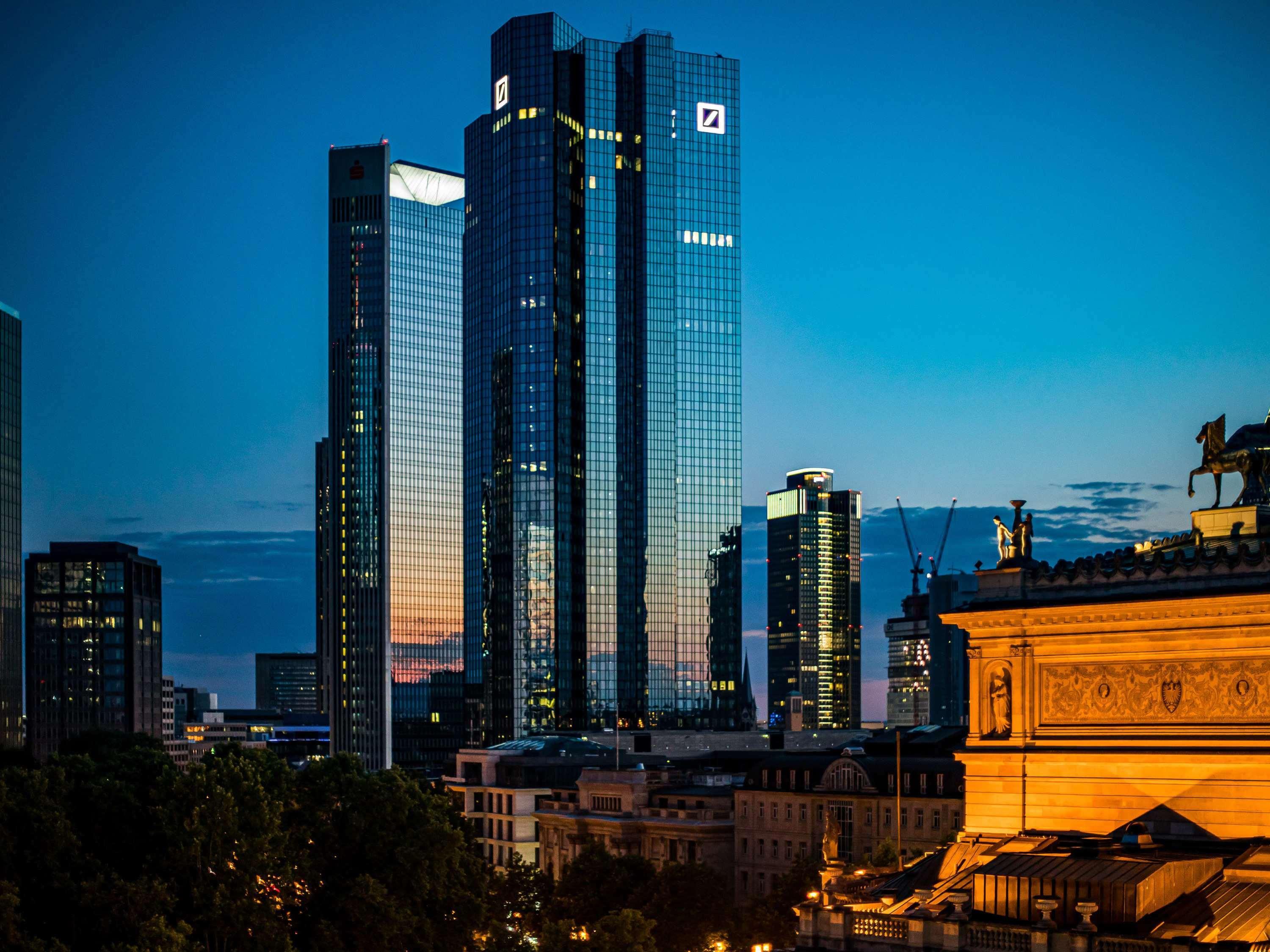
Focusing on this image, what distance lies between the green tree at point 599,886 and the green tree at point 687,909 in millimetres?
→ 1739

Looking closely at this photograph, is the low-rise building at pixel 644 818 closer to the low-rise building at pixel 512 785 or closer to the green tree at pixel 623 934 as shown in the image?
the low-rise building at pixel 512 785

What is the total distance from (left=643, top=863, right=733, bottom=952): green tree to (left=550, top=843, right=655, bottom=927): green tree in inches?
68.5

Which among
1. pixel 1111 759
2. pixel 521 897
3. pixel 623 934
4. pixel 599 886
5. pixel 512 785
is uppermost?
pixel 1111 759

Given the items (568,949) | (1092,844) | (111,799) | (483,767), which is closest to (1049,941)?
(1092,844)

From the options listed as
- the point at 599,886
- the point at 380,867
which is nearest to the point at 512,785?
the point at 599,886

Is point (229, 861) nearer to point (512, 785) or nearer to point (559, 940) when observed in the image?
point (559, 940)

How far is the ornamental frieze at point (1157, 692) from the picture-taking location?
44719mm

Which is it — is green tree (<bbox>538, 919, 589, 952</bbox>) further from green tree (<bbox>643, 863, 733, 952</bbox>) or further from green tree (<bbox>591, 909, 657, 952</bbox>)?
green tree (<bbox>643, 863, 733, 952</bbox>)

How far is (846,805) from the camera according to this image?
4594 inches

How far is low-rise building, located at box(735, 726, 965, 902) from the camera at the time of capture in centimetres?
11025

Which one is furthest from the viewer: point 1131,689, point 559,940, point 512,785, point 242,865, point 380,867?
point 512,785

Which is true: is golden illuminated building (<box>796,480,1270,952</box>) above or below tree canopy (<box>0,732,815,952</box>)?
above

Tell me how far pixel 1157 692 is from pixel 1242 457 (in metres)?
7.26

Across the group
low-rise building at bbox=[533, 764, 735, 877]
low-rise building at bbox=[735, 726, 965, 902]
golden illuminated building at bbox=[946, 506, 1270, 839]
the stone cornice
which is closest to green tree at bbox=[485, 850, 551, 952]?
low-rise building at bbox=[533, 764, 735, 877]
